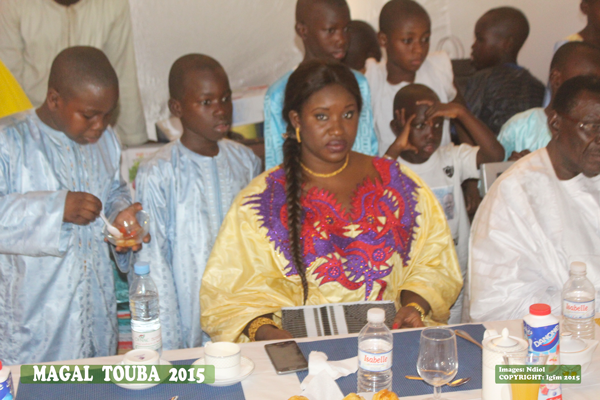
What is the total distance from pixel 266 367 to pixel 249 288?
2.17ft

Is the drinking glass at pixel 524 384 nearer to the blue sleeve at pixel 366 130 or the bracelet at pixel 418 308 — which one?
the bracelet at pixel 418 308

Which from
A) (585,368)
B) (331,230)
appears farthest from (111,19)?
(585,368)

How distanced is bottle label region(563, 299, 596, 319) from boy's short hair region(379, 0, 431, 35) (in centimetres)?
Result: 232

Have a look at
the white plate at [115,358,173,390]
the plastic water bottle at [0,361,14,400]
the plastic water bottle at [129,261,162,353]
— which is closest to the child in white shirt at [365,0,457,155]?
the plastic water bottle at [129,261,162,353]

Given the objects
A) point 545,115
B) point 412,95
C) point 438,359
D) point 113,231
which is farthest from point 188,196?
point 545,115

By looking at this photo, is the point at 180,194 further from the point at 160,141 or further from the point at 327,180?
the point at 160,141

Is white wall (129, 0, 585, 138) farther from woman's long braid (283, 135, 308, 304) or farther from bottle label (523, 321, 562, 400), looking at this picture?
bottle label (523, 321, 562, 400)

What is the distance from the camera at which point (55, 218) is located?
8.40 ft

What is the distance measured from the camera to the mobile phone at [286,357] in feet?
5.89

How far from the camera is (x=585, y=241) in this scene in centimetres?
252

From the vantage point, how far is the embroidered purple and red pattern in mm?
2500

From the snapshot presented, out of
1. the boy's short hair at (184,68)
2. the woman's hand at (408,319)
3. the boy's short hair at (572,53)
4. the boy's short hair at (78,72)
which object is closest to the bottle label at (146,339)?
the woman's hand at (408,319)

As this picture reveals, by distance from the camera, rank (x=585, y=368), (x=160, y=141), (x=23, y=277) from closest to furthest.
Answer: (x=585, y=368), (x=23, y=277), (x=160, y=141)

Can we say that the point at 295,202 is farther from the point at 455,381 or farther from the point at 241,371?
the point at 455,381
